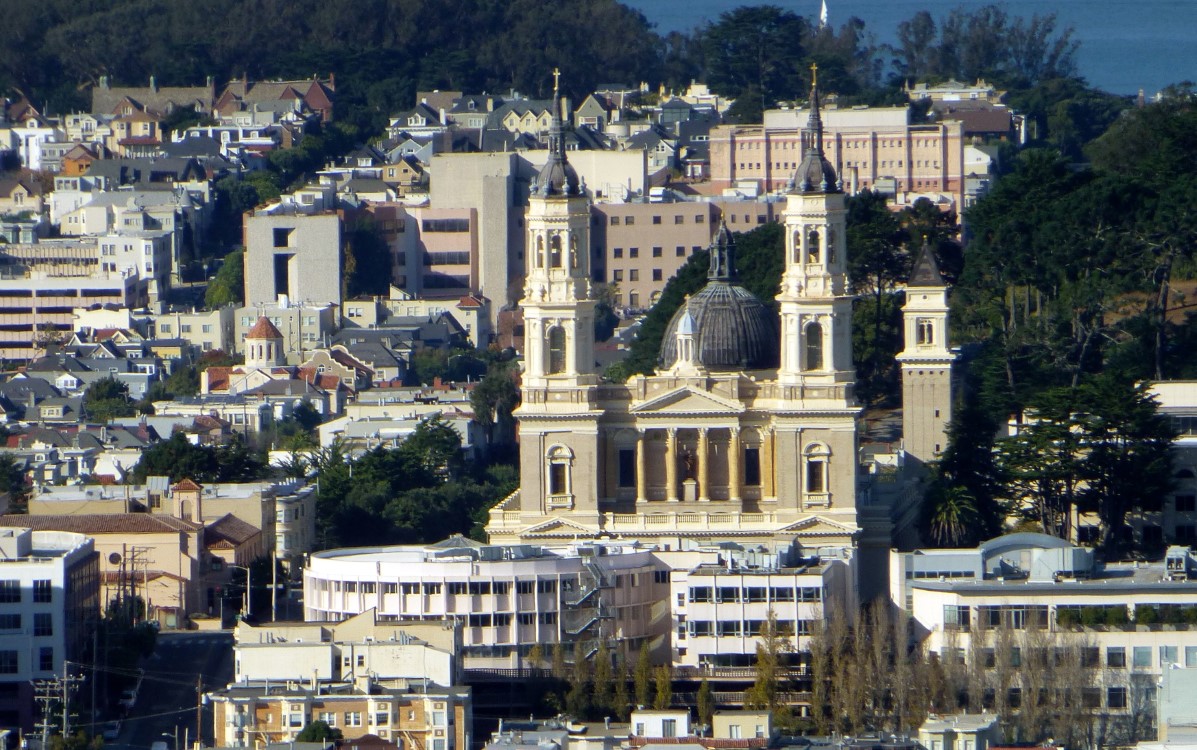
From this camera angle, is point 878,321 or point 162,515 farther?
point 878,321

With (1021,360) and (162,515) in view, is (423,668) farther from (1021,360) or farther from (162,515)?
(1021,360)

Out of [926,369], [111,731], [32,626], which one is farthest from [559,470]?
[926,369]

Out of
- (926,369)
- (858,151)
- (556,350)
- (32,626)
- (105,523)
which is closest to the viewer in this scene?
(32,626)

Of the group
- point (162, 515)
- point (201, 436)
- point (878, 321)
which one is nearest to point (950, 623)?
point (162, 515)

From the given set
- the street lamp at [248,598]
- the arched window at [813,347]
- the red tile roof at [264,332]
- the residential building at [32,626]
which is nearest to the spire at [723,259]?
the arched window at [813,347]

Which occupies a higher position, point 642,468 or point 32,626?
point 642,468

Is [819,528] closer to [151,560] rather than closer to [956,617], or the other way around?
[956,617]
